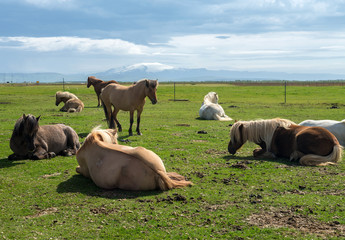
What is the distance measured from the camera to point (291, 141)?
9.33 m

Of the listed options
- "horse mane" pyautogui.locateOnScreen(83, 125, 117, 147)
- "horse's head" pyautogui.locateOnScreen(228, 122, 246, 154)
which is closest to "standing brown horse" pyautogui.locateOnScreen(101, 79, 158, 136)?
"horse's head" pyautogui.locateOnScreen(228, 122, 246, 154)

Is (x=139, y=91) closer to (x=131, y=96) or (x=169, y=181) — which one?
(x=131, y=96)

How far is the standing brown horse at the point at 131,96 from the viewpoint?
45.8ft

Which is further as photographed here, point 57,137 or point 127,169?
point 57,137

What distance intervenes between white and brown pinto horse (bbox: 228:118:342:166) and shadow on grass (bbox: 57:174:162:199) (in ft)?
13.5

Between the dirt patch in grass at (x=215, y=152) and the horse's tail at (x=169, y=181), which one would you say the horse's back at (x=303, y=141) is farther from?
the horse's tail at (x=169, y=181)

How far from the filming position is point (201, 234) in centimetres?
469

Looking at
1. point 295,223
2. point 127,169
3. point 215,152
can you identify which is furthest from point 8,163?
point 295,223

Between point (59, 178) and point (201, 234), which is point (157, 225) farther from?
point (59, 178)

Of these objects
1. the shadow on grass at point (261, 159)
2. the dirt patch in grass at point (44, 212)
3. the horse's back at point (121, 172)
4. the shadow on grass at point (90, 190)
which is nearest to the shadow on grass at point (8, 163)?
the shadow on grass at point (90, 190)

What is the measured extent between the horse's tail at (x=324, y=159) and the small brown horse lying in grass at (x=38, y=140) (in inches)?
260

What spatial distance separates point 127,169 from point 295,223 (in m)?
3.09

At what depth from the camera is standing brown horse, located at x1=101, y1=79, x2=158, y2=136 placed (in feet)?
45.8

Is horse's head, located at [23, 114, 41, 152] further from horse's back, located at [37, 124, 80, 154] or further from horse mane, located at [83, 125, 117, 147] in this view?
horse mane, located at [83, 125, 117, 147]
